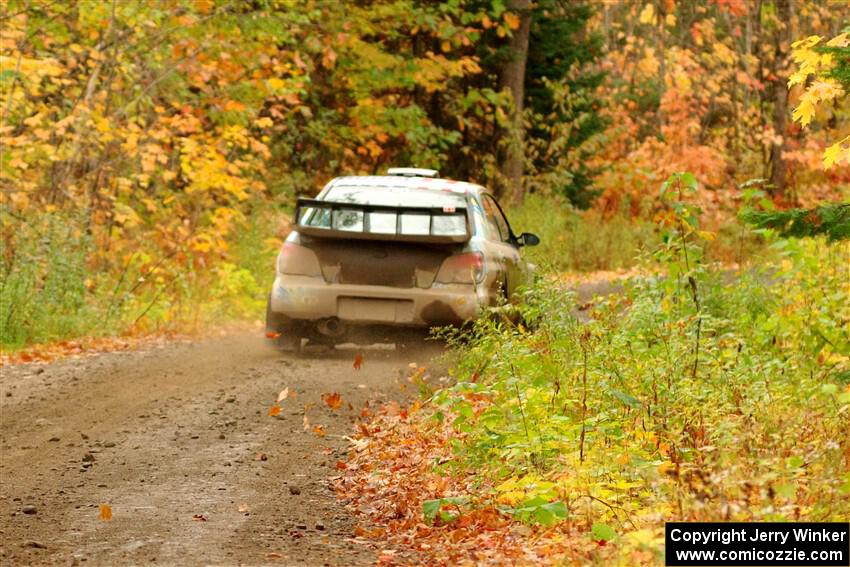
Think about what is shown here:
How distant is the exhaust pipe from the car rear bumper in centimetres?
13

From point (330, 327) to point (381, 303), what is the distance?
2.10ft

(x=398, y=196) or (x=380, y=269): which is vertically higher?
(x=398, y=196)

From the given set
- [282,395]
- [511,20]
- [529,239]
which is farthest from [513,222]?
[282,395]

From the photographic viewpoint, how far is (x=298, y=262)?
1301cm

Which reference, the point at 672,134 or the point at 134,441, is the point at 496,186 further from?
the point at 134,441

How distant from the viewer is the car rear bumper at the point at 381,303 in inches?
500

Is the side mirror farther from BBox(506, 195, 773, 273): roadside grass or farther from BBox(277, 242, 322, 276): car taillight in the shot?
BBox(506, 195, 773, 273): roadside grass

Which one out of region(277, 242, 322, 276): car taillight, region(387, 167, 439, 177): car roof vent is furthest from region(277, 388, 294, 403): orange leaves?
region(387, 167, 439, 177): car roof vent

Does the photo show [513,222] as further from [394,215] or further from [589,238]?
[394,215]

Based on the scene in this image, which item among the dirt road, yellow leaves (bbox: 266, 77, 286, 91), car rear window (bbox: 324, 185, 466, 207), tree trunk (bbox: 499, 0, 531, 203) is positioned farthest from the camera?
tree trunk (bbox: 499, 0, 531, 203)

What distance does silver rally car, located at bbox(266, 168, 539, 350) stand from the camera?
12.7 m

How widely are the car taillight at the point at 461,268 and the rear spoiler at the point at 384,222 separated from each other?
0.75 feet

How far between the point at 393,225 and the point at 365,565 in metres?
7.02

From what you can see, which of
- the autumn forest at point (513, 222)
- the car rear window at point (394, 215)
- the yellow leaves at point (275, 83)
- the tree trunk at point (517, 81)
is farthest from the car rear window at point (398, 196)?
the tree trunk at point (517, 81)
